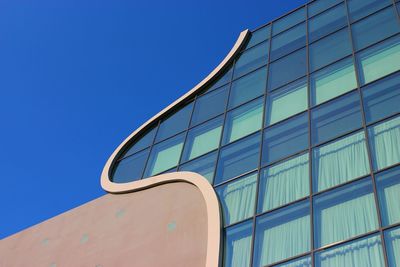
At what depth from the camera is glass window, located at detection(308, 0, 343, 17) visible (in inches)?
870

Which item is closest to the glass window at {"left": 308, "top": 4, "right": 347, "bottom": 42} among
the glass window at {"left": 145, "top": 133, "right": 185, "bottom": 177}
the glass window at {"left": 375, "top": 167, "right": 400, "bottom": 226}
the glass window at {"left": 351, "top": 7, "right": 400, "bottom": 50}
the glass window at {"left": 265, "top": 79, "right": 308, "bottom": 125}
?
the glass window at {"left": 351, "top": 7, "right": 400, "bottom": 50}

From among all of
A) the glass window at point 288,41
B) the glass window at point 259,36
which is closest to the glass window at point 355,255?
the glass window at point 288,41

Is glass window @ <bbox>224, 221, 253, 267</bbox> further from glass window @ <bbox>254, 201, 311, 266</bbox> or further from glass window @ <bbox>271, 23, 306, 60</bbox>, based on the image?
glass window @ <bbox>271, 23, 306, 60</bbox>

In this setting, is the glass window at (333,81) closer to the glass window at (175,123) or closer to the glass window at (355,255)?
the glass window at (175,123)

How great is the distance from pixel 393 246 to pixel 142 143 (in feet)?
38.3

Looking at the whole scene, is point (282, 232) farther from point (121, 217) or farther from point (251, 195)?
point (121, 217)

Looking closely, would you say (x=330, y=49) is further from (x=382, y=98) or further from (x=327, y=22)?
(x=382, y=98)

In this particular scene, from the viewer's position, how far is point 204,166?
17859mm

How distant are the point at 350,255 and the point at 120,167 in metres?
10.7

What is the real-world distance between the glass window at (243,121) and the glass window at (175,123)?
2.08 meters

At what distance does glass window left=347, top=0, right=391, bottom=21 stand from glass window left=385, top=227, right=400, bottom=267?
972 cm

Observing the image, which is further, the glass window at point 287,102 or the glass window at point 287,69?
the glass window at point 287,69

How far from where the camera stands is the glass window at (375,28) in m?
18.2

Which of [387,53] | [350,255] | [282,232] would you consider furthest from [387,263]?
[387,53]
